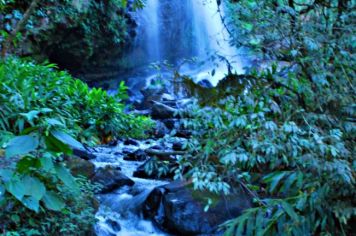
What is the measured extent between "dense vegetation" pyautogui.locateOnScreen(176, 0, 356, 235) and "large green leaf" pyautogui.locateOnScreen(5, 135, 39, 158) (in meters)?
1.01

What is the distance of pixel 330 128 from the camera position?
250cm

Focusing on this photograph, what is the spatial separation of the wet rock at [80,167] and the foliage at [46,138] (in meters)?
0.17

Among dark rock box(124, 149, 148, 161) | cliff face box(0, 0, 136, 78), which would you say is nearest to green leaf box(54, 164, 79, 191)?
dark rock box(124, 149, 148, 161)

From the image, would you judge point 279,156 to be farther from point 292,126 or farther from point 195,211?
point 195,211

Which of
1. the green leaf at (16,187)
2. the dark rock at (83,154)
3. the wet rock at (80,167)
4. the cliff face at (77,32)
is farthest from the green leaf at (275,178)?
the cliff face at (77,32)

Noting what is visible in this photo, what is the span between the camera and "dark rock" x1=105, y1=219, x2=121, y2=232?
174 inches

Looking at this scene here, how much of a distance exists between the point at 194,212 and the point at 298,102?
2.11 meters

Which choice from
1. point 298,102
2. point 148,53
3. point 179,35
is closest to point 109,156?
point 298,102

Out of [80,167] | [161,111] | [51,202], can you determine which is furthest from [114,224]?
[161,111]

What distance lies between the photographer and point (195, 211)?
432cm

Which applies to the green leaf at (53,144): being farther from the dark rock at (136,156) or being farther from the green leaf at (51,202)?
the dark rock at (136,156)

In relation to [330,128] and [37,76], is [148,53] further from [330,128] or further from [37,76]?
[330,128]

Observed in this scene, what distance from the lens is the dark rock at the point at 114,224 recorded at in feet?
14.5

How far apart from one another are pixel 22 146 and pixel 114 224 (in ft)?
9.34
